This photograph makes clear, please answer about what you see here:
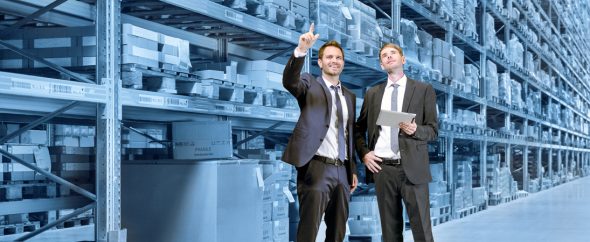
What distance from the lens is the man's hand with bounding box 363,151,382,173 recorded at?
4242 mm

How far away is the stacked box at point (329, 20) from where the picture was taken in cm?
602

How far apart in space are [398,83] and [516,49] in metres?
10.5

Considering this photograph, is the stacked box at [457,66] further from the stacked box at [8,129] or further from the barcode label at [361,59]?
the stacked box at [8,129]

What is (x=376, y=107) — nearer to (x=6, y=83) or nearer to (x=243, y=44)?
(x=6, y=83)

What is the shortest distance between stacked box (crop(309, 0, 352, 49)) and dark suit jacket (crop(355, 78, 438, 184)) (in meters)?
1.69

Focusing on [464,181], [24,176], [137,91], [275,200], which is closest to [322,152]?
[137,91]

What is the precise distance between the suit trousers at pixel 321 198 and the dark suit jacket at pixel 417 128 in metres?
0.40

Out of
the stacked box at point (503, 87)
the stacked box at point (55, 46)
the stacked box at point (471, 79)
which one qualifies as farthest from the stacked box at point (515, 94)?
the stacked box at point (55, 46)

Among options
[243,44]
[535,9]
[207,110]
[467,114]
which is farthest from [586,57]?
[207,110]

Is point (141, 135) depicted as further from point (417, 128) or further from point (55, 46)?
point (417, 128)

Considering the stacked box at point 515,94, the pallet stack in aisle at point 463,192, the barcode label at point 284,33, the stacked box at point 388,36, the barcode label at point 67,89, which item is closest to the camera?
the barcode label at point 67,89

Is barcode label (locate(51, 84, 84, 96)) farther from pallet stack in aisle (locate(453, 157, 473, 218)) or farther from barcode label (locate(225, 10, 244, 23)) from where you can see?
Result: pallet stack in aisle (locate(453, 157, 473, 218))

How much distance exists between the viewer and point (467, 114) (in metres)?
10.9

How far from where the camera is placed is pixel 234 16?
479 cm
